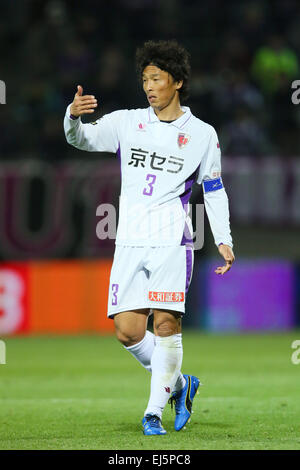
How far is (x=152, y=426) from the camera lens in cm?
638

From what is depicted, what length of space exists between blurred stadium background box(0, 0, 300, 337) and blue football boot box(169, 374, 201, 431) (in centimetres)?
749

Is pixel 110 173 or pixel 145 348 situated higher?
pixel 110 173

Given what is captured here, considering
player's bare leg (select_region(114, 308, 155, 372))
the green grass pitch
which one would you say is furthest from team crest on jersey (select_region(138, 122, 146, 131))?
the green grass pitch

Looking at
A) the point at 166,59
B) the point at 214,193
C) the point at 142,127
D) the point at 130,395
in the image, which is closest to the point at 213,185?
the point at 214,193

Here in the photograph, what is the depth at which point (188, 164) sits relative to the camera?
21.8ft

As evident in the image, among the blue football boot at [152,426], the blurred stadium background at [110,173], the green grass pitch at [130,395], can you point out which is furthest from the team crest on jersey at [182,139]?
the blurred stadium background at [110,173]

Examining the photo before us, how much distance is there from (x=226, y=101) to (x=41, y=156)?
9.28 ft

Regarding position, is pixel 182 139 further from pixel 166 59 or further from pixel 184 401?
pixel 184 401

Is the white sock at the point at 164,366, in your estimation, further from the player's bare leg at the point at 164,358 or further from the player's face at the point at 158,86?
the player's face at the point at 158,86

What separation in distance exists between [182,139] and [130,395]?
2.80m

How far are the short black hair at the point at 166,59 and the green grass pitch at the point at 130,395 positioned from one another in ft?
7.41

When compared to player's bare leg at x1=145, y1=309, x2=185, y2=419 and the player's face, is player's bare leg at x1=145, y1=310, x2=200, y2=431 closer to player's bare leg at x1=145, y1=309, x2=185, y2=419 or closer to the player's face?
player's bare leg at x1=145, y1=309, x2=185, y2=419

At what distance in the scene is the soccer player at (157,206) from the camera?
6.52m
